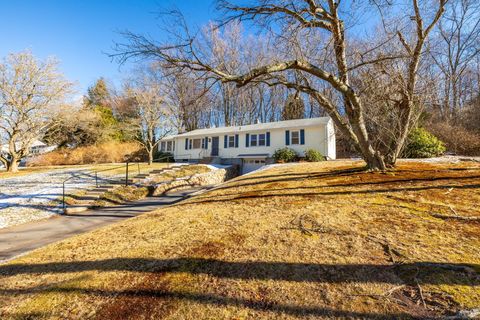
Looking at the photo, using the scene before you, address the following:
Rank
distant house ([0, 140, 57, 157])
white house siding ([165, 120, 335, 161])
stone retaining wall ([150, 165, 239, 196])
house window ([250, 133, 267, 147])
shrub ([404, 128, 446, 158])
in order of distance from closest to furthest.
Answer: stone retaining wall ([150, 165, 239, 196]) < shrub ([404, 128, 446, 158]) < white house siding ([165, 120, 335, 161]) < distant house ([0, 140, 57, 157]) < house window ([250, 133, 267, 147])

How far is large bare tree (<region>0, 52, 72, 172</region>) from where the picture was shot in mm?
16547

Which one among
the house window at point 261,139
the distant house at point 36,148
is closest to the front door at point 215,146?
the house window at point 261,139

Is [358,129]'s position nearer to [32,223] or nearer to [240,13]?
[240,13]

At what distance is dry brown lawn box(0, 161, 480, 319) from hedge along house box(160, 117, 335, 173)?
12.5m

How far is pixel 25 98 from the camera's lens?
17125 millimetres

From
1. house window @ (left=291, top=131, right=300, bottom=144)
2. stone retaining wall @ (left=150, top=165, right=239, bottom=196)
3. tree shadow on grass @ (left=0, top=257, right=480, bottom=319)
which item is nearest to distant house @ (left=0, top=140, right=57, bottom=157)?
stone retaining wall @ (left=150, top=165, right=239, bottom=196)

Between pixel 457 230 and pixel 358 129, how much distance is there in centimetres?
424

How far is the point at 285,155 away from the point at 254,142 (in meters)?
3.37

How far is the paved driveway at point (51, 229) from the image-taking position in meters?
5.15

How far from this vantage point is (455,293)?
183 centimetres

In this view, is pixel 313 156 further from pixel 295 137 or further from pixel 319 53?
pixel 319 53

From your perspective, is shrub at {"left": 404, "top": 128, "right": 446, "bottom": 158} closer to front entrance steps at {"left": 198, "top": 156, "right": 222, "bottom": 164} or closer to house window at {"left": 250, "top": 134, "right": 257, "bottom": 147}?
house window at {"left": 250, "top": 134, "right": 257, "bottom": 147}

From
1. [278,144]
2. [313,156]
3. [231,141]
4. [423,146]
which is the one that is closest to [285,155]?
[278,144]

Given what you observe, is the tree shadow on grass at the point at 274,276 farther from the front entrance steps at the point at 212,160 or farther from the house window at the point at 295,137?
the front entrance steps at the point at 212,160
